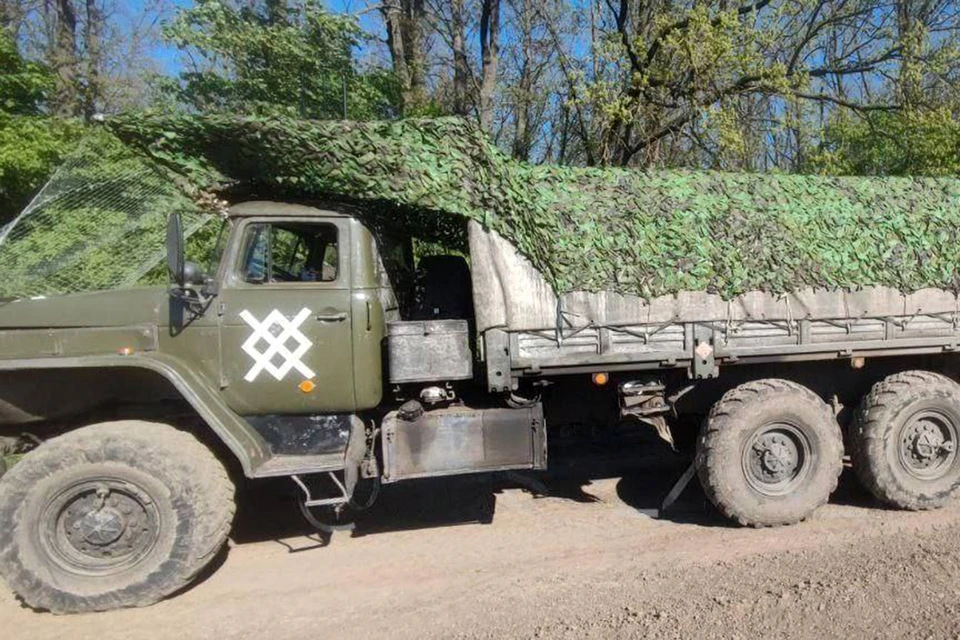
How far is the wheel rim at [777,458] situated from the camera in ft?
16.4

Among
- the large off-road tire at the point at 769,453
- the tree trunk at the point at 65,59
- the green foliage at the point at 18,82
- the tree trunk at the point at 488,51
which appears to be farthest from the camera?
the tree trunk at the point at 488,51

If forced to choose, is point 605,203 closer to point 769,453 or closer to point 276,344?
point 769,453

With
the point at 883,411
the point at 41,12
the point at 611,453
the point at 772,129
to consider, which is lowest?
the point at 611,453

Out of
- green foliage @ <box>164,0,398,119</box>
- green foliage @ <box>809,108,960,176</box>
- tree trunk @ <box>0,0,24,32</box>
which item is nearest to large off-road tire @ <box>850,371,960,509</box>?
green foliage @ <box>809,108,960,176</box>

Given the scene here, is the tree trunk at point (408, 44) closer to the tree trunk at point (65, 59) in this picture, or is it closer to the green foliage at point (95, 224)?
the tree trunk at point (65, 59)

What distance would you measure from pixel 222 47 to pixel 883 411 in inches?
389

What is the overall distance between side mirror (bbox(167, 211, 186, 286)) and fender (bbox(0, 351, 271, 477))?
0.57m

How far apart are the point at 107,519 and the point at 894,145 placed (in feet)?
41.9

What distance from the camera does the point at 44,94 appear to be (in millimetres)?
10305

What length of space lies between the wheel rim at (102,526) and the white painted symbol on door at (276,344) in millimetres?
979

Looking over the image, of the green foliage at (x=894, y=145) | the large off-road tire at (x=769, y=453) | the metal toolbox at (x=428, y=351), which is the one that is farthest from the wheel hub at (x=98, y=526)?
the green foliage at (x=894, y=145)

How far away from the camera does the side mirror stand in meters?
4.12

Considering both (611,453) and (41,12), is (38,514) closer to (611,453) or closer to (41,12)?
(611,453)

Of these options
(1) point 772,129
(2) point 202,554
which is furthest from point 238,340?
(1) point 772,129
